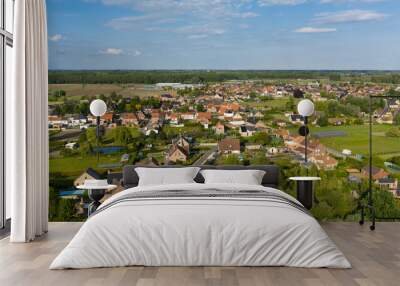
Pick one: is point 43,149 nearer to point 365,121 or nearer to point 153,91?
point 153,91

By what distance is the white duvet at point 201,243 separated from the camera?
520cm

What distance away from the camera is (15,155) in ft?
21.3

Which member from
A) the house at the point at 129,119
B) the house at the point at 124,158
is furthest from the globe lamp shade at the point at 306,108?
the house at the point at 124,158

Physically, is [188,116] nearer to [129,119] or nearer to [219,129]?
[219,129]

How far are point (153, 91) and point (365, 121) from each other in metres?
2.89

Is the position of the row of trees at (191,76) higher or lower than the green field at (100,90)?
higher

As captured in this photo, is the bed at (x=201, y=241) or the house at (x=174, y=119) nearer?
the bed at (x=201, y=241)

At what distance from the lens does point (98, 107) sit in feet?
27.1

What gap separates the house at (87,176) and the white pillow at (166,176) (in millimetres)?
1009

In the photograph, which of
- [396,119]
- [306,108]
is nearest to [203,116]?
[306,108]

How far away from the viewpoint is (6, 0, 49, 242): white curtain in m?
6.49

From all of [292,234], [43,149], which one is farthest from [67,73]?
[292,234]

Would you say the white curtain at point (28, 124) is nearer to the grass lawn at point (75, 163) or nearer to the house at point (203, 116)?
the grass lawn at point (75, 163)

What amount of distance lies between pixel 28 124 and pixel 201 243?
7.95 ft
